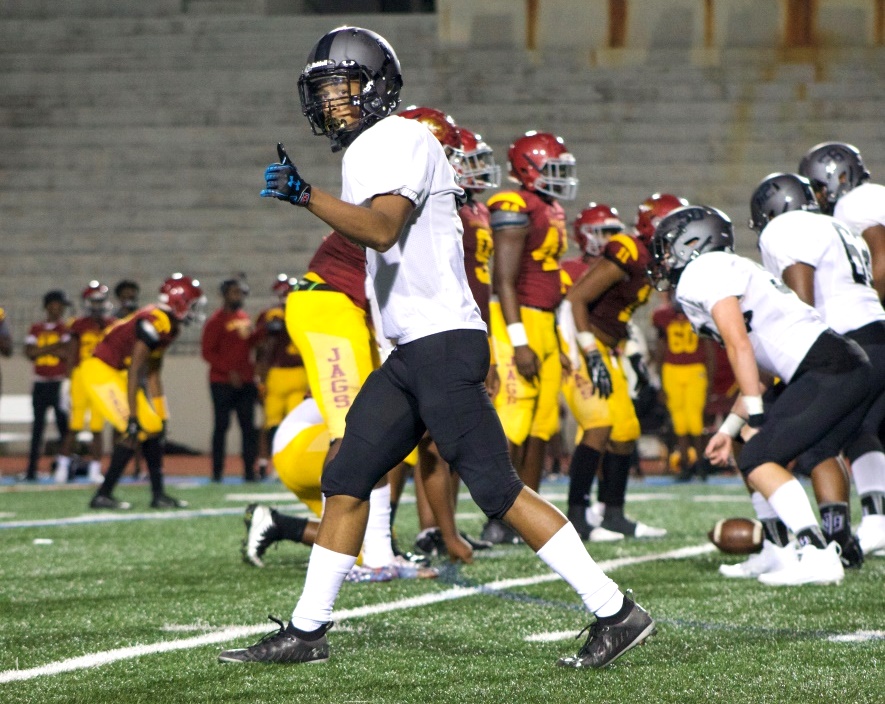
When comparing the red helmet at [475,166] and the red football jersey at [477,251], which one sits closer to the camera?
the red football jersey at [477,251]

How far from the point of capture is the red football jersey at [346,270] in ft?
18.3

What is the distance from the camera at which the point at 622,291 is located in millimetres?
7559

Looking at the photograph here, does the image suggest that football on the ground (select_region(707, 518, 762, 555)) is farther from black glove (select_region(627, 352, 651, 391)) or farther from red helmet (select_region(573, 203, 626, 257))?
red helmet (select_region(573, 203, 626, 257))

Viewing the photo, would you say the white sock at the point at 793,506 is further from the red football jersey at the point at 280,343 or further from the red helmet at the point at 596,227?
the red football jersey at the point at 280,343

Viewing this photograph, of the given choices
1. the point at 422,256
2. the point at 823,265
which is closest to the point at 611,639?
the point at 422,256

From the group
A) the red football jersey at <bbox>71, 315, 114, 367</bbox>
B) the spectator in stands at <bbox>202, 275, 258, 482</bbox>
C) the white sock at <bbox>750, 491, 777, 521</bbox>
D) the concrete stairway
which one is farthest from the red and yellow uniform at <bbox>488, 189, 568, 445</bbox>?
the concrete stairway

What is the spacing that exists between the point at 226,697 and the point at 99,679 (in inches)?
17.0

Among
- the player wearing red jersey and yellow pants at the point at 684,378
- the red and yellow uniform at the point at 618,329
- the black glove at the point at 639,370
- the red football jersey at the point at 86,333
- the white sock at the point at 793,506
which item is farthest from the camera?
the red football jersey at the point at 86,333

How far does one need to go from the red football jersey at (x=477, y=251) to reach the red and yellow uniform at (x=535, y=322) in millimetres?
357

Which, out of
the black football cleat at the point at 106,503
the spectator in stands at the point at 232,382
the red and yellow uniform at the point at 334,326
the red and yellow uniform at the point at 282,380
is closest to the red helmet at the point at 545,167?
the red and yellow uniform at the point at 334,326

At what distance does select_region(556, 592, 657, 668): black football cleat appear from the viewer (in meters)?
3.71

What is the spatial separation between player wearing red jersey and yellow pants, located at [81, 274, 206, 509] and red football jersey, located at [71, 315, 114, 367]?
3.23 metres

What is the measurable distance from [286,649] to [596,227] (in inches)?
201

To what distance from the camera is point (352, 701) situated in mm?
3303
